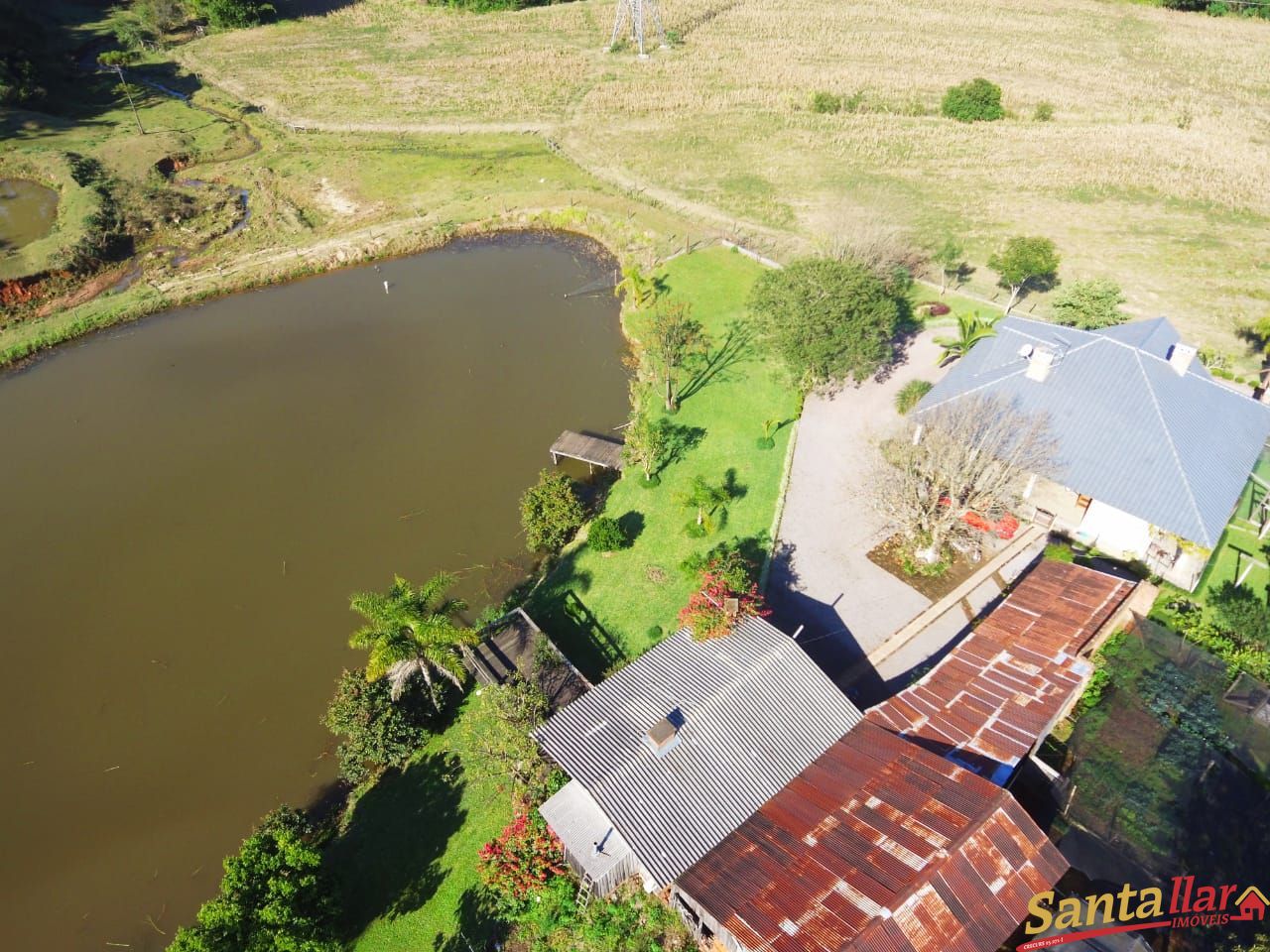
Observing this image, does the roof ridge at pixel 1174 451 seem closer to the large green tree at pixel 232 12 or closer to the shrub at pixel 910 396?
the shrub at pixel 910 396

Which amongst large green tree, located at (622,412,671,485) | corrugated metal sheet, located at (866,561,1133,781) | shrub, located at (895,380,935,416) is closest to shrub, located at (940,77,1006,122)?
shrub, located at (895,380,935,416)

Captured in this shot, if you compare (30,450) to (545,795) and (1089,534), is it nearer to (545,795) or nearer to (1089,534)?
(545,795)

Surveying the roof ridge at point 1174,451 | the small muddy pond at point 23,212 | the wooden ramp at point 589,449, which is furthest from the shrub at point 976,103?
the small muddy pond at point 23,212

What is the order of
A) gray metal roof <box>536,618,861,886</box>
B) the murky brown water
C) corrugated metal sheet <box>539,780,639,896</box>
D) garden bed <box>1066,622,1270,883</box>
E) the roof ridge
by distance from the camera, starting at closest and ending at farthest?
garden bed <box>1066,622,1270,883</box>, gray metal roof <box>536,618,861,886</box>, corrugated metal sheet <box>539,780,639,896</box>, the murky brown water, the roof ridge

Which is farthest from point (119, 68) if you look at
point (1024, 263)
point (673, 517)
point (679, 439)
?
point (1024, 263)

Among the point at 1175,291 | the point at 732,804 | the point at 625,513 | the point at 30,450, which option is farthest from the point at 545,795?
the point at 1175,291

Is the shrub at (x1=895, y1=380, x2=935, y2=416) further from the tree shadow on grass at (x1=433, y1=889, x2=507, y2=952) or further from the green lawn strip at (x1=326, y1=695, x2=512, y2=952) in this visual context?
the tree shadow on grass at (x1=433, y1=889, x2=507, y2=952)
